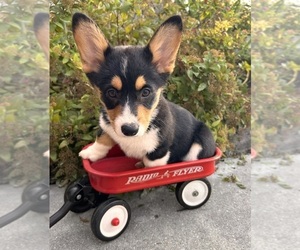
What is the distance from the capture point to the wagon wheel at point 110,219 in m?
1.41

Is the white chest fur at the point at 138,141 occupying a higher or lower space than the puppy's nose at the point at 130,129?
lower

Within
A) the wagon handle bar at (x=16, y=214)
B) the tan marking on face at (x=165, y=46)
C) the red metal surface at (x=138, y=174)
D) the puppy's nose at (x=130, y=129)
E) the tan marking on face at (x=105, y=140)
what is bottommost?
the red metal surface at (x=138, y=174)

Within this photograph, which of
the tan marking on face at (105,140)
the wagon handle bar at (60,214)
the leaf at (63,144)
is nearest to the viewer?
the wagon handle bar at (60,214)

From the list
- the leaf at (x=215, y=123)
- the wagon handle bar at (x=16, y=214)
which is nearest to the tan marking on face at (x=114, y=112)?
the wagon handle bar at (x=16, y=214)

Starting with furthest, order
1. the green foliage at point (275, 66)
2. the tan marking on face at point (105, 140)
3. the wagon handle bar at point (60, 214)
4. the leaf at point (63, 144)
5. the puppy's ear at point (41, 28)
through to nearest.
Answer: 1. the leaf at point (63, 144)
2. the tan marking on face at point (105, 140)
3. the wagon handle bar at point (60, 214)
4. the green foliage at point (275, 66)
5. the puppy's ear at point (41, 28)

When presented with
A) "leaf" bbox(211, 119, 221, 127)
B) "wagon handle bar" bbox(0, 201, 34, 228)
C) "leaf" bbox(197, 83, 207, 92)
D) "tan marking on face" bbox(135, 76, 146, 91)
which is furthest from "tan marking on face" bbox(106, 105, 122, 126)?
"leaf" bbox(211, 119, 221, 127)

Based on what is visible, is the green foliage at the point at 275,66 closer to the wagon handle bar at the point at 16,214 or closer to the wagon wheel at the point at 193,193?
the wagon handle bar at the point at 16,214

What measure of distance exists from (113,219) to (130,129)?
46cm

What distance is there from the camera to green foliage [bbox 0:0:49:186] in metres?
0.56

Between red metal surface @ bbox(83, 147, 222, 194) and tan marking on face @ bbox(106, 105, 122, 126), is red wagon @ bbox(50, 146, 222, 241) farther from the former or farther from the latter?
tan marking on face @ bbox(106, 105, 122, 126)

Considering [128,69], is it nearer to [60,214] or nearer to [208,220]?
[60,214]

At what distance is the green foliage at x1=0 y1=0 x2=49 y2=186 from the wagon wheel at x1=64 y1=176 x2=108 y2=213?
0.94 m

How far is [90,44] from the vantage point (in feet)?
4.21

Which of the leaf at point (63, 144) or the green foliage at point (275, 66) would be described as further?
the leaf at point (63, 144)
